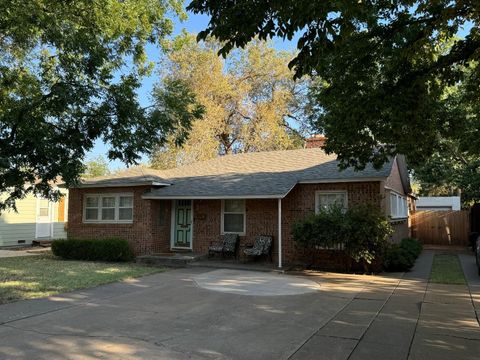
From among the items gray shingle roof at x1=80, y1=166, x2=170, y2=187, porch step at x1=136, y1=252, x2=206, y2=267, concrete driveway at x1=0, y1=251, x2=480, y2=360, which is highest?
gray shingle roof at x1=80, y1=166, x2=170, y2=187

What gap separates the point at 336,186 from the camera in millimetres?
14883

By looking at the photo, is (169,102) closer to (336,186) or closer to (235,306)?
(235,306)

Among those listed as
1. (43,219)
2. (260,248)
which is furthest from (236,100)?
(260,248)

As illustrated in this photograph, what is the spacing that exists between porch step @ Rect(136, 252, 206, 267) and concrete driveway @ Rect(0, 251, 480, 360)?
4.37 metres

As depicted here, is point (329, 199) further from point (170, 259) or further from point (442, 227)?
point (442, 227)

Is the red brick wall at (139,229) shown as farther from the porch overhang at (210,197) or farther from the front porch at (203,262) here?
the front porch at (203,262)

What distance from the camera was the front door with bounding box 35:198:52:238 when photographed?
23953mm

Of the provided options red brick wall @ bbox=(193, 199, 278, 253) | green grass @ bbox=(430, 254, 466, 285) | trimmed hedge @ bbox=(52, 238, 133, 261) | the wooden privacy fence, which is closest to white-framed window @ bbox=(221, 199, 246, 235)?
red brick wall @ bbox=(193, 199, 278, 253)

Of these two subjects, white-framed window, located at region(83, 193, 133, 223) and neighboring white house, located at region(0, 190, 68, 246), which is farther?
neighboring white house, located at region(0, 190, 68, 246)

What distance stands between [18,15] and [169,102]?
3811 mm

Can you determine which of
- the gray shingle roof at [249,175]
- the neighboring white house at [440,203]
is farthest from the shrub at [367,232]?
the neighboring white house at [440,203]

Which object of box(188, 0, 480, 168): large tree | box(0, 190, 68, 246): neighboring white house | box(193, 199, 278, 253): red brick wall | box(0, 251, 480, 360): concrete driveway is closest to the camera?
box(0, 251, 480, 360): concrete driveway

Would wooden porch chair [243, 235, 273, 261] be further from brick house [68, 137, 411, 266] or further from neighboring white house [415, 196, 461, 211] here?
neighboring white house [415, 196, 461, 211]

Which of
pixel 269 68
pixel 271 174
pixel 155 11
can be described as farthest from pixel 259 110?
A: pixel 155 11
